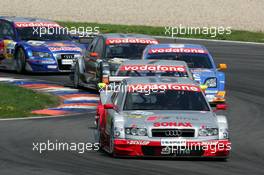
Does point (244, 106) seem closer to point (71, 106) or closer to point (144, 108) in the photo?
point (71, 106)

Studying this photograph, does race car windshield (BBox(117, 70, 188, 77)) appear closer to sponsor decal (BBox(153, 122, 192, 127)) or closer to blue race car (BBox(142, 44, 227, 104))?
blue race car (BBox(142, 44, 227, 104))

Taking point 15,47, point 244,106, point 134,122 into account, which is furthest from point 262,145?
point 15,47

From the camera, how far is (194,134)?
1416 centimetres

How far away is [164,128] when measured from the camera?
1412 centimetres

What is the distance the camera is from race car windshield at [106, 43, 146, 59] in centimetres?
2417

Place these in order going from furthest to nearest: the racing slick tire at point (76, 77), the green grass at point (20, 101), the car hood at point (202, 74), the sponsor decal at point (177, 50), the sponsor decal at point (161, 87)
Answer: the racing slick tire at point (76, 77), the sponsor decal at point (177, 50), the car hood at point (202, 74), the green grass at point (20, 101), the sponsor decal at point (161, 87)

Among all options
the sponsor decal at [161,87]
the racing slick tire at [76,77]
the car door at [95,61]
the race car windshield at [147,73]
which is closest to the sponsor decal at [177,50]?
the car door at [95,61]

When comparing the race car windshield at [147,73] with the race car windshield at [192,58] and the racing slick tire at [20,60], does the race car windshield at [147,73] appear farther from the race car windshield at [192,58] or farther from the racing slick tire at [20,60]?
the racing slick tire at [20,60]

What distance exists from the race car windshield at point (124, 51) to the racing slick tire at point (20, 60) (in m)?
4.40

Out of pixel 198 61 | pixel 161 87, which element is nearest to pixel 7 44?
pixel 198 61

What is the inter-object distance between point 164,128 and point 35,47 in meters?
14.2

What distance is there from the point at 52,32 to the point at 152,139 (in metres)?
15.4

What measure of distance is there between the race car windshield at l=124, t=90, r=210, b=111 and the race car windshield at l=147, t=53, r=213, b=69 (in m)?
6.85

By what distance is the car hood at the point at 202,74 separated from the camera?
841 inches
